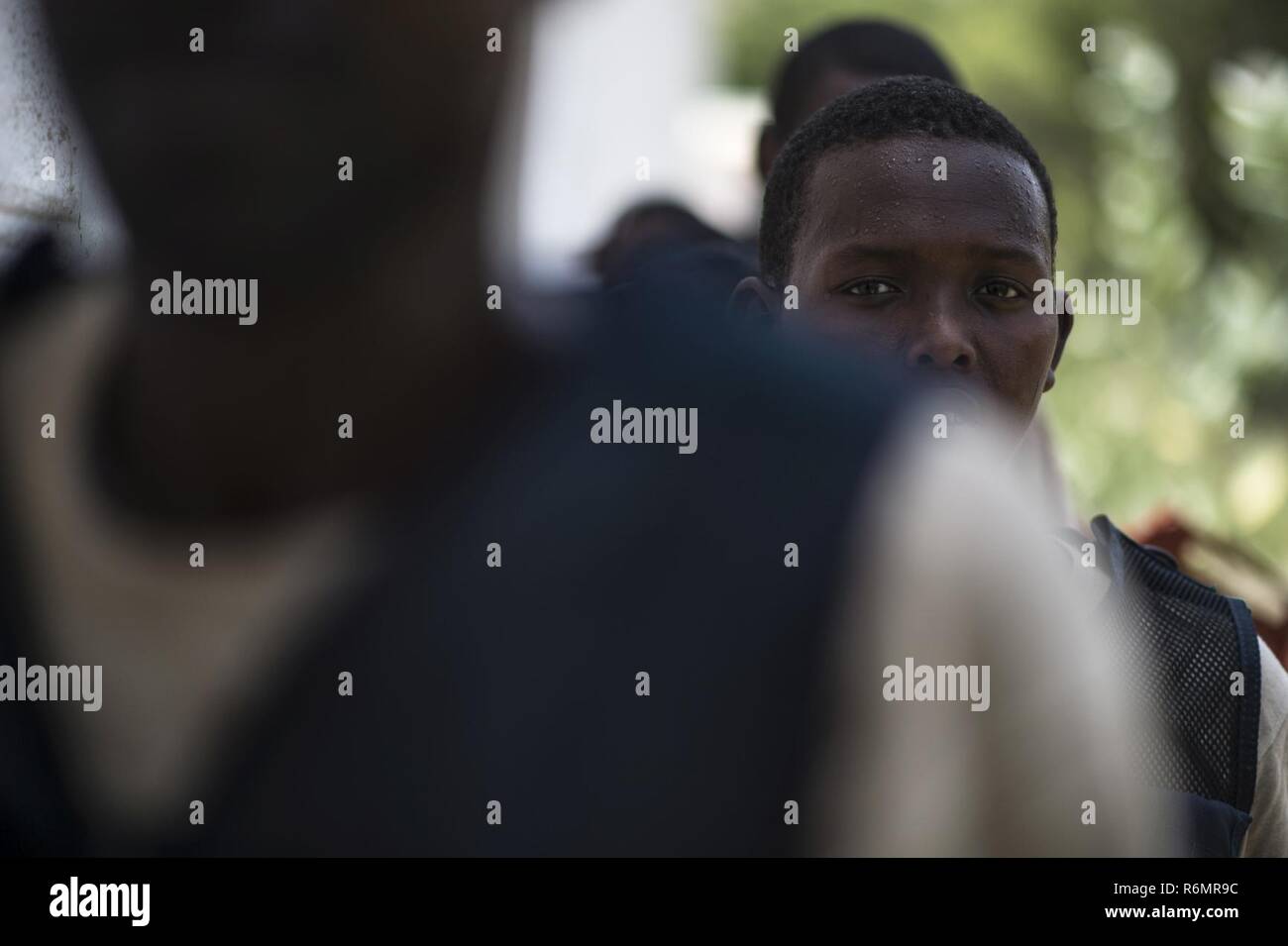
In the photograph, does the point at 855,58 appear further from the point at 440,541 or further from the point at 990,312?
the point at 440,541

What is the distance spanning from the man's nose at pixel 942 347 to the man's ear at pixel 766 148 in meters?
0.71

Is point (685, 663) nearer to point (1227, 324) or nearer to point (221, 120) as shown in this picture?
point (221, 120)

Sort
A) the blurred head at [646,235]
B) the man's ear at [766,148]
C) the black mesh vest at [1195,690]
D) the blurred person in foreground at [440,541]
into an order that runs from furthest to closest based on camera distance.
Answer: the man's ear at [766,148] → the blurred head at [646,235] → the black mesh vest at [1195,690] → the blurred person in foreground at [440,541]

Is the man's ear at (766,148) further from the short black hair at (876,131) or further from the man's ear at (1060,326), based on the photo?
the man's ear at (1060,326)

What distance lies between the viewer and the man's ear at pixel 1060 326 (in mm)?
1727

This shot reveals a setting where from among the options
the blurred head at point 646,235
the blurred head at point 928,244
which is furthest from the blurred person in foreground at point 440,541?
the blurred head at point 646,235

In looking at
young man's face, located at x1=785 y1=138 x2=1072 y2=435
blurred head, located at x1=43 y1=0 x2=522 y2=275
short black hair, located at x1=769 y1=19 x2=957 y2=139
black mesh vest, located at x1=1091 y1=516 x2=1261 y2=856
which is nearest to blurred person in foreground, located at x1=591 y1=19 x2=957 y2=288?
short black hair, located at x1=769 y1=19 x2=957 y2=139

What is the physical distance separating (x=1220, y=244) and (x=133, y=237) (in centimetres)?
337

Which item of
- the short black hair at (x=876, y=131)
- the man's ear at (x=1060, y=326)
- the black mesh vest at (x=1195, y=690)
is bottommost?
the black mesh vest at (x=1195, y=690)

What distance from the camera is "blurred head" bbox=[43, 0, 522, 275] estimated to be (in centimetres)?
97

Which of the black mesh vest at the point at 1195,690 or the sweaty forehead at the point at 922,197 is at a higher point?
the sweaty forehead at the point at 922,197

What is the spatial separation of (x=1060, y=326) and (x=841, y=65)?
652mm
